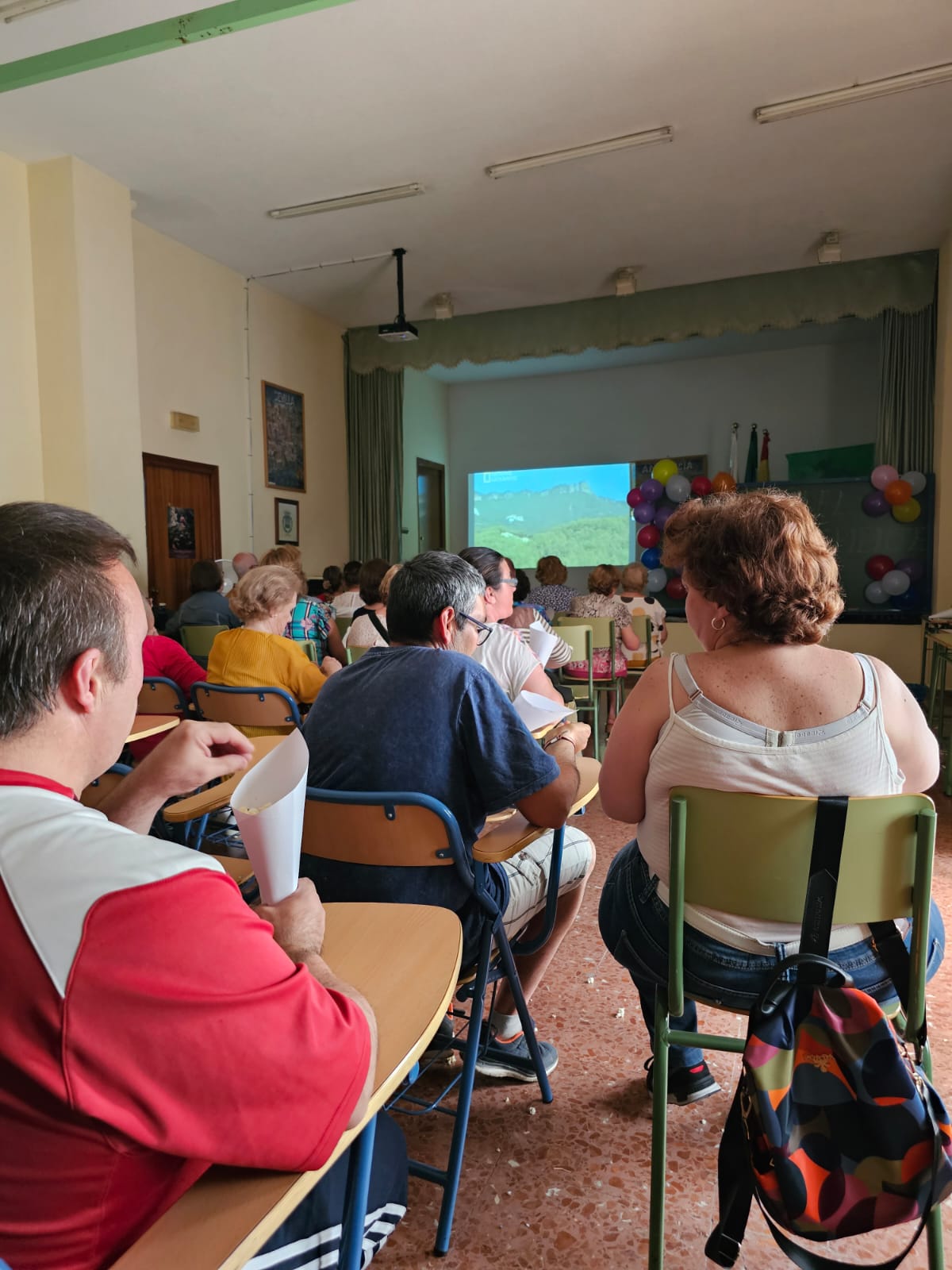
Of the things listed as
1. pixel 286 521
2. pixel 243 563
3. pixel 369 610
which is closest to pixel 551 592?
pixel 369 610

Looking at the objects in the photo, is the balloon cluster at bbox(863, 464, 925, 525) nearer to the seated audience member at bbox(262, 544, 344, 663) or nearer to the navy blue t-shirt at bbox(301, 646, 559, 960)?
the seated audience member at bbox(262, 544, 344, 663)

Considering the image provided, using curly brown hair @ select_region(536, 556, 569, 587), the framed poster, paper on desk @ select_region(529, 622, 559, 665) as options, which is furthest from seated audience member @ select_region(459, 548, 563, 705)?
the framed poster

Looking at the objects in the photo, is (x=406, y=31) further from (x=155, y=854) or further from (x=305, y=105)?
(x=155, y=854)

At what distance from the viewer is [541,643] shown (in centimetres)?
296

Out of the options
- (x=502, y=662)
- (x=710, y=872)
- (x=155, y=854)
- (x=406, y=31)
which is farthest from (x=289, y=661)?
(x=406, y=31)

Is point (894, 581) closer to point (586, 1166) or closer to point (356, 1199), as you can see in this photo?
point (586, 1166)

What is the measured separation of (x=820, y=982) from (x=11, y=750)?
3.42 ft

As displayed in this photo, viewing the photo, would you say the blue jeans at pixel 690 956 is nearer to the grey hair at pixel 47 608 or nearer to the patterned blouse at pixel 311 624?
the grey hair at pixel 47 608

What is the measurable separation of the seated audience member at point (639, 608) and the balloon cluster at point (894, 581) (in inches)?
Answer: 111

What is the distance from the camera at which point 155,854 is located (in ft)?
1.90

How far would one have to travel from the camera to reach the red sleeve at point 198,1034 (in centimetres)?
54

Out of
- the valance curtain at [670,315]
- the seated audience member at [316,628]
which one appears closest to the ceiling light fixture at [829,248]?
the valance curtain at [670,315]

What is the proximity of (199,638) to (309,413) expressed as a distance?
400 centimetres

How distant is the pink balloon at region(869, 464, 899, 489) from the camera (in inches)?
279
